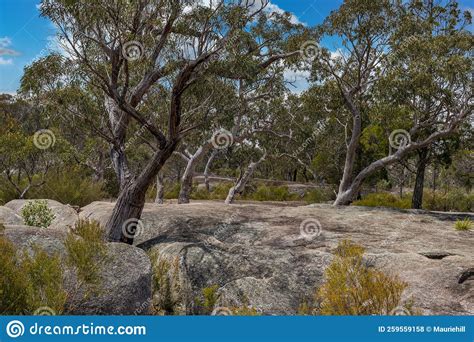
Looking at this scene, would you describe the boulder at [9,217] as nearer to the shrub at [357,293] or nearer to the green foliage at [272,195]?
the shrub at [357,293]

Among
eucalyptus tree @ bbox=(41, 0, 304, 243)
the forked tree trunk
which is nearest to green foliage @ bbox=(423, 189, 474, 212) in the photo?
the forked tree trunk

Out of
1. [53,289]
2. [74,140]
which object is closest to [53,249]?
[53,289]

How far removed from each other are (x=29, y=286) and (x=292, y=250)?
6322 millimetres

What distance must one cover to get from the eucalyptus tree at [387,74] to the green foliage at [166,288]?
12.7 meters

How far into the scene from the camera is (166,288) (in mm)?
10797

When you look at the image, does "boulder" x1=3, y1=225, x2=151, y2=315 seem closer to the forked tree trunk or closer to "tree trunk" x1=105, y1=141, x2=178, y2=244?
→ "tree trunk" x1=105, y1=141, x2=178, y2=244

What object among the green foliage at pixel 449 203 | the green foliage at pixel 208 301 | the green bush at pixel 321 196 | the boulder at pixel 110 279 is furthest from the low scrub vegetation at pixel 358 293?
the green bush at pixel 321 196

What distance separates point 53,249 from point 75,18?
20.8 feet

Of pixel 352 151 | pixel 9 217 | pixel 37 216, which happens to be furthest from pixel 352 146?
pixel 9 217

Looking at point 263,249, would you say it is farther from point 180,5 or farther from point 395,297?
point 180,5

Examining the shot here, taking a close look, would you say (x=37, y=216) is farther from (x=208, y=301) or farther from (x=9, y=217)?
(x=208, y=301)

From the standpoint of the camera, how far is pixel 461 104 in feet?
64.4

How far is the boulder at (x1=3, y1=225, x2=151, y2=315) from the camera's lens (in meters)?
8.12

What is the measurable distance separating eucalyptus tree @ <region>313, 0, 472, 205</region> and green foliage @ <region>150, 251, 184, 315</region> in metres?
12.7
